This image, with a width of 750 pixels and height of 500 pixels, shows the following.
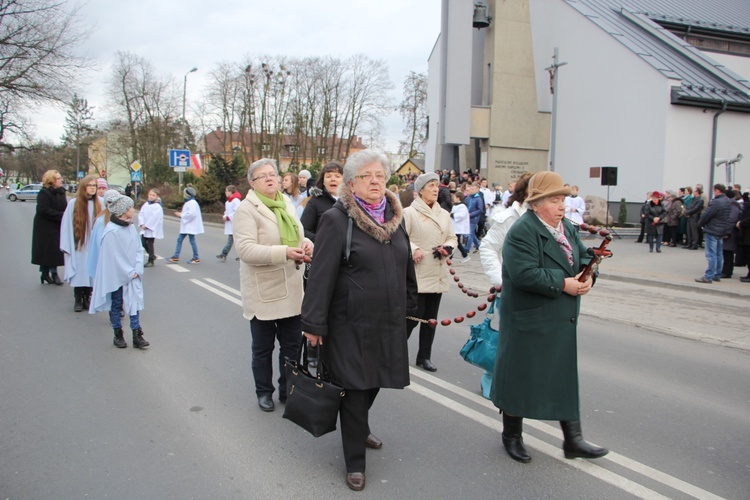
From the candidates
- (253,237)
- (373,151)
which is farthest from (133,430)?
(373,151)

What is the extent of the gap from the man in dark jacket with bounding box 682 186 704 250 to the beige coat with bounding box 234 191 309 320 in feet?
54.3

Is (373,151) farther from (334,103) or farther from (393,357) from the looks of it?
(334,103)

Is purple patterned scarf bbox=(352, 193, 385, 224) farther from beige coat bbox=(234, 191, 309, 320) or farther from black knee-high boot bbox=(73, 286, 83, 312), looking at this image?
black knee-high boot bbox=(73, 286, 83, 312)

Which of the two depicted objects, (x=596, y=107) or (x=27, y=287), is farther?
(x=596, y=107)

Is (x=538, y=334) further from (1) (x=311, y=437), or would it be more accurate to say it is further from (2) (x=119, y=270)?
(2) (x=119, y=270)

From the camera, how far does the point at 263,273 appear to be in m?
4.49

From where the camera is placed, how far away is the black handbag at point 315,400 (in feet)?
10.9

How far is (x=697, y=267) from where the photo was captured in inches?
546

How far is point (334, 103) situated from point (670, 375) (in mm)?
45422

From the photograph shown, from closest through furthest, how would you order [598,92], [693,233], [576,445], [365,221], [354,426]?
[365,221], [354,426], [576,445], [693,233], [598,92]

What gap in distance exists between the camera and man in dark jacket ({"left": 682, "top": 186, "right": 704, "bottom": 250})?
57.2 ft

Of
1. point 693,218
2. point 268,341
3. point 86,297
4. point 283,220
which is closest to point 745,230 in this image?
point 693,218

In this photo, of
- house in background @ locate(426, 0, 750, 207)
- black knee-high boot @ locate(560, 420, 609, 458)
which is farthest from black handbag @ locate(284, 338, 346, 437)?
house in background @ locate(426, 0, 750, 207)

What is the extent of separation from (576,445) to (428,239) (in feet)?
8.22
